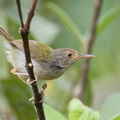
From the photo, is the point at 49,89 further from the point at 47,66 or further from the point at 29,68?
the point at 29,68

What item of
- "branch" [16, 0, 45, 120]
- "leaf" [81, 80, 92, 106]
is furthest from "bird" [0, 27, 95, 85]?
"leaf" [81, 80, 92, 106]

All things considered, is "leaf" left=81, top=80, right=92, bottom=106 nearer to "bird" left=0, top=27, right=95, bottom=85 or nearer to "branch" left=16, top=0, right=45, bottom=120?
"bird" left=0, top=27, right=95, bottom=85

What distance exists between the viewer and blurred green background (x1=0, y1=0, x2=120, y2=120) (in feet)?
13.6

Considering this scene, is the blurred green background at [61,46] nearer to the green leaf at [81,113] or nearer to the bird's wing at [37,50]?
the bird's wing at [37,50]

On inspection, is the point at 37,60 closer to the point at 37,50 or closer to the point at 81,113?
the point at 37,50

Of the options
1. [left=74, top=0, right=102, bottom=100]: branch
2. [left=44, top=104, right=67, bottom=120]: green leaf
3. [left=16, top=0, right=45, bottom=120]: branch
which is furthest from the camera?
[left=74, top=0, right=102, bottom=100]: branch

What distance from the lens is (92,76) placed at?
16.7 feet

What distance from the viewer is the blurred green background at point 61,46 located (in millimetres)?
4141

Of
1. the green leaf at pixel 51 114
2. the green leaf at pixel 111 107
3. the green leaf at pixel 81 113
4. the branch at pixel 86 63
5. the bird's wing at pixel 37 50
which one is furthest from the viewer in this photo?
the branch at pixel 86 63

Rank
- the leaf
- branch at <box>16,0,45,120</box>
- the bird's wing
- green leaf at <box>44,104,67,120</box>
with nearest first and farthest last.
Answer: branch at <box>16,0,45,120</box>
green leaf at <box>44,104,67,120</box>
the bird's wing
the leaf

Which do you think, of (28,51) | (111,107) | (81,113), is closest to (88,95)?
(111,107)

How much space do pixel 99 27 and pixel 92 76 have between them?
1.08m

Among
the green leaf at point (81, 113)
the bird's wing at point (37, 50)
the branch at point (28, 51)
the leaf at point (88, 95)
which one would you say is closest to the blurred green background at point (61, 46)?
the leaf at point (88, 95)

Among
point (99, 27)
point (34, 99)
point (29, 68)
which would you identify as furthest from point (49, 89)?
point (29, 68)
